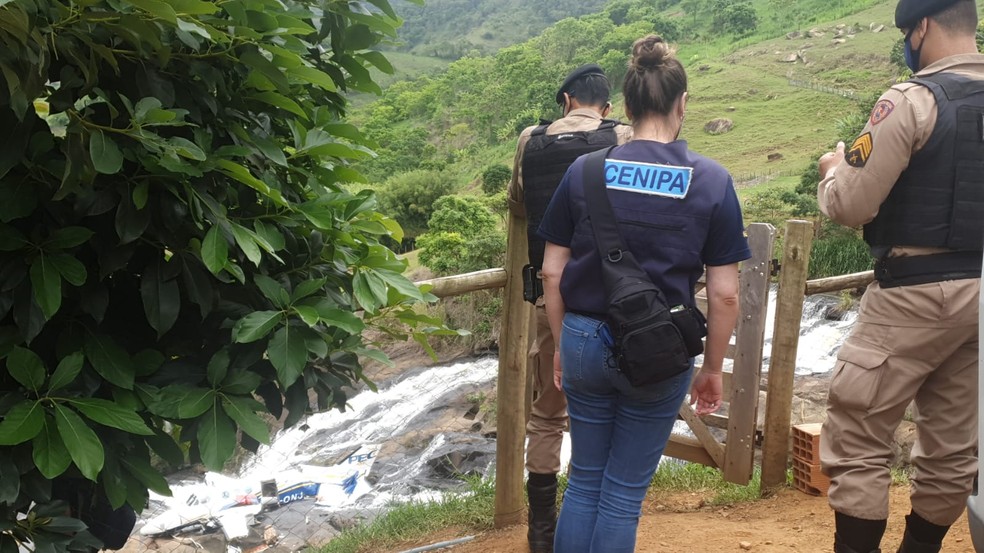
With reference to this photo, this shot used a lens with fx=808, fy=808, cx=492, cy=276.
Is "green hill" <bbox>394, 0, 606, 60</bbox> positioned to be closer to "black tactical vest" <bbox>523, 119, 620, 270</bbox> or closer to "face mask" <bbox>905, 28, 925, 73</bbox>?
"black tactical vest" <bbox>523, 119, 620, 270</bbox>

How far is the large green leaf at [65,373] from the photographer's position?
1.42 meters

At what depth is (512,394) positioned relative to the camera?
3.91 m

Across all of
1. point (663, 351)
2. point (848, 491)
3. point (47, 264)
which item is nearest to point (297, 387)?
point (47, 264)

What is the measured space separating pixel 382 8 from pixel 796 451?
11.8 feet

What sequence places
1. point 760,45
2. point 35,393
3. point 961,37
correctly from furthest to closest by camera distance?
point 760,45 → point 961,37 → point 35,393

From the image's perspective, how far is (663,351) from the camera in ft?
7.31

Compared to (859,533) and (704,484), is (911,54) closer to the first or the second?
(859,533)

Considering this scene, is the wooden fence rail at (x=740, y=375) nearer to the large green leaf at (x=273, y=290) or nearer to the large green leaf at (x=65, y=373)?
the large green leaf at (x=273, y=290)

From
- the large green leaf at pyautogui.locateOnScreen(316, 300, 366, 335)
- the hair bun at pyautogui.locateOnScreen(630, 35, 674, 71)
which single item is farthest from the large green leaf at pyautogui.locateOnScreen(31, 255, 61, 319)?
the hair bun at pyautogui.locateOnScreen(630, 35, 674, 71)

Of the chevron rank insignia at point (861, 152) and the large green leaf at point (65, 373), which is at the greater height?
the chevron rank insignia at point (861, 152)

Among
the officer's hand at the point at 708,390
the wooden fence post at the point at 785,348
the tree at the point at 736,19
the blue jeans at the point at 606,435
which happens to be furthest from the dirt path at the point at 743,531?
the tree at the point at 736,19

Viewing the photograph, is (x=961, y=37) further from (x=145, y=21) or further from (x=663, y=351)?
(x=145, y=21)

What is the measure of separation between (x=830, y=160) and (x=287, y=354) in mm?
2067

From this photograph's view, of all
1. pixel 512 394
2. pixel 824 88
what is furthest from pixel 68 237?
pixel 824 88
